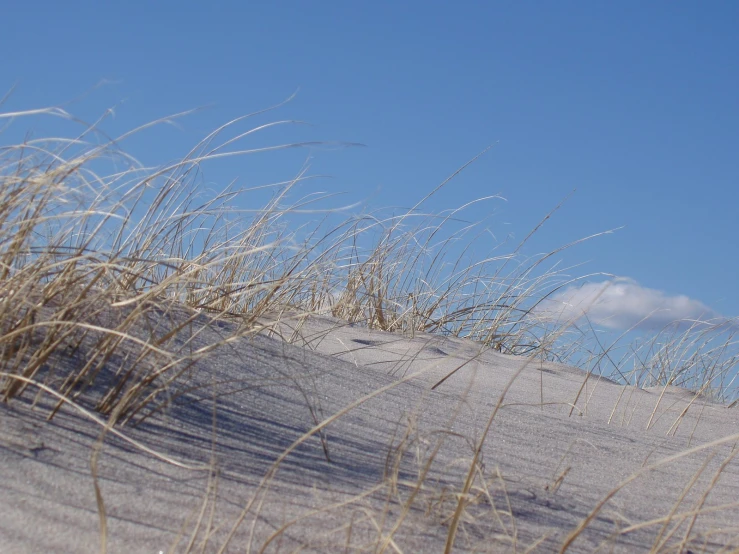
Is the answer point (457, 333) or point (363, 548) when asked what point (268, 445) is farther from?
point (457, 333)

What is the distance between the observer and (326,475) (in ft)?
4.84

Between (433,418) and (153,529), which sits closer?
(153,529)

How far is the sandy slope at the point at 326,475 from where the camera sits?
1.17 meters

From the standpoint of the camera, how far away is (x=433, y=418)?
7.08ft

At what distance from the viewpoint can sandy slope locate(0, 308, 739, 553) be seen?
1.17 meters

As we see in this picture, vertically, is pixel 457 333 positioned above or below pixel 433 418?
above

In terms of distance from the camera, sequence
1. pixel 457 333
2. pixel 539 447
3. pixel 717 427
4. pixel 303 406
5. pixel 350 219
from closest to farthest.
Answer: pixel 303 406
pixel 539 447
pixel 717 427
pixel 350 219
pixel 457 333

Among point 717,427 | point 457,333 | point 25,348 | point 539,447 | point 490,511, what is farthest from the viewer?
point 457,333

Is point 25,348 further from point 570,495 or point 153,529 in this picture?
point 570,495

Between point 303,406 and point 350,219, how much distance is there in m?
2.23

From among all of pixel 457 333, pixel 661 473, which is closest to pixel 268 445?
pixel 661 473

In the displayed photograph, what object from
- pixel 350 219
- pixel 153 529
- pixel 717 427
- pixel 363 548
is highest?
pixel 350 219

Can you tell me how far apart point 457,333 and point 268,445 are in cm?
312

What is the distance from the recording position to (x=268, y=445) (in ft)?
5.24
